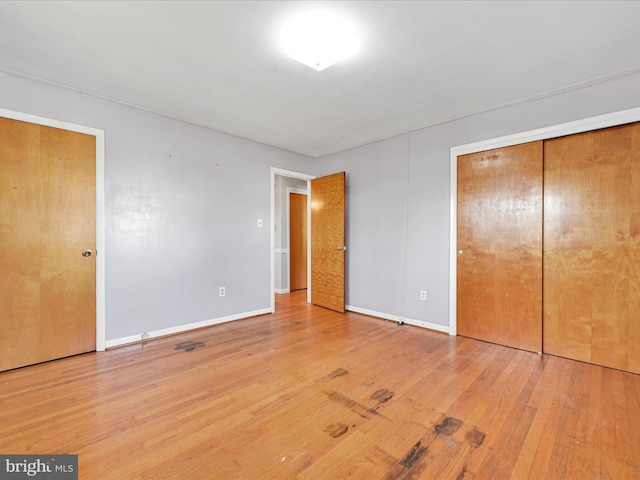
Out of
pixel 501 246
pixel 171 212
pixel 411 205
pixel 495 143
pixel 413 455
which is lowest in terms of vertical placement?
pixel 413 455

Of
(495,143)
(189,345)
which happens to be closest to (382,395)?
(189,345)

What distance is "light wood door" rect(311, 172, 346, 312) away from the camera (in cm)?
431

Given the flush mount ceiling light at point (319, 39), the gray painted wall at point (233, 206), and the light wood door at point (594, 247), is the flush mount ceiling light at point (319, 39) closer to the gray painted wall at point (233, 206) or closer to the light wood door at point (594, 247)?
the gray painted wall at point (233, 206)

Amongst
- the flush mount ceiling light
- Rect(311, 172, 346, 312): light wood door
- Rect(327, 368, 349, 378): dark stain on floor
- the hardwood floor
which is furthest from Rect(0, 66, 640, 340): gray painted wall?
the flush mount ceiling light

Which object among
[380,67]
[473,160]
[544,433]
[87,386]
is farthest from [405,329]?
[87,386]

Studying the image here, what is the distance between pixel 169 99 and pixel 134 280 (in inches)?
73.4

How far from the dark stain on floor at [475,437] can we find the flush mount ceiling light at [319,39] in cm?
255

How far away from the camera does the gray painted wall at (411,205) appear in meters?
2.90

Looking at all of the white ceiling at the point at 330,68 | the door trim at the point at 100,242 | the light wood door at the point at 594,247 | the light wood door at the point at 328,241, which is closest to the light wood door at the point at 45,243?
the door trim at the point at 100,242

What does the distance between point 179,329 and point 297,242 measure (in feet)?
10.9

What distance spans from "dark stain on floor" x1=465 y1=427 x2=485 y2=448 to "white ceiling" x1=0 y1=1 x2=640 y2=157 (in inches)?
97.1

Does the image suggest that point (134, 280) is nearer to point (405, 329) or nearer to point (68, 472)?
point (68, 472)

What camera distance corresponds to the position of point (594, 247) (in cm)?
254

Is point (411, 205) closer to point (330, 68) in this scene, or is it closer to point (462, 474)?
point (330, 68)
